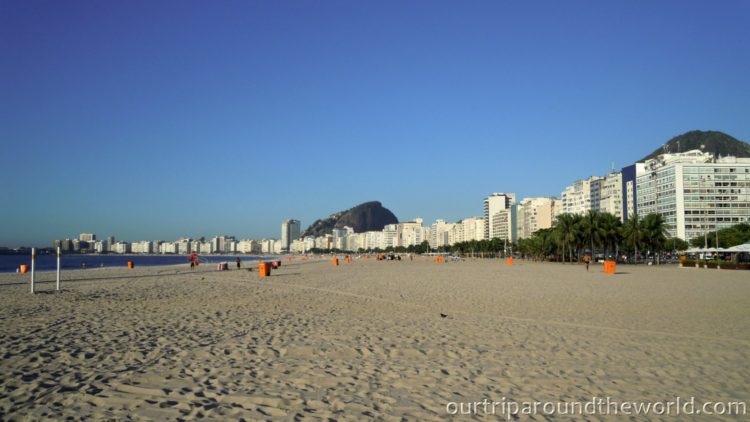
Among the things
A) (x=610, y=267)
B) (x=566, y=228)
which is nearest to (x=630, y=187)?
(x=566, y=228)

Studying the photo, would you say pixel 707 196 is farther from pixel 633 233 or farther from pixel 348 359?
pixel 348 359

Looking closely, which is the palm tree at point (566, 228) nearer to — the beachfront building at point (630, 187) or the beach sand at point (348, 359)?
the beach sand at point (348, 359)

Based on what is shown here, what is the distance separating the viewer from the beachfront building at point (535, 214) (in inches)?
6678

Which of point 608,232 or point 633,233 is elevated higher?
point 608,232

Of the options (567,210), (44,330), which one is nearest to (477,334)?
(44,330)

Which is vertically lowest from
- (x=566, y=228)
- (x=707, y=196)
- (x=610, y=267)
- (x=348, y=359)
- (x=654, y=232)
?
(x=610, y=267)

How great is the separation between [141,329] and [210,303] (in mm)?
5105

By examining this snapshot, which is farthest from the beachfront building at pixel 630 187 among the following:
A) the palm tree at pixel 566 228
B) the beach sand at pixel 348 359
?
the beach sand at pixel 348 359

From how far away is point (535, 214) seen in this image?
575 feet

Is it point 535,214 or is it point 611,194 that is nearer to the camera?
point 611,194

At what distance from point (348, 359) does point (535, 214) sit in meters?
178

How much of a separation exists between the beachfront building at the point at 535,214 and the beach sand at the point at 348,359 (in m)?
157

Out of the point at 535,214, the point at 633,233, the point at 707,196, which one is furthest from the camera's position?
the point at 535,214

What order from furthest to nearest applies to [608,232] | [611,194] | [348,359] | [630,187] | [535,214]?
[535,214] → [611,194] → [630,187] → [608,232] → [348,359]
